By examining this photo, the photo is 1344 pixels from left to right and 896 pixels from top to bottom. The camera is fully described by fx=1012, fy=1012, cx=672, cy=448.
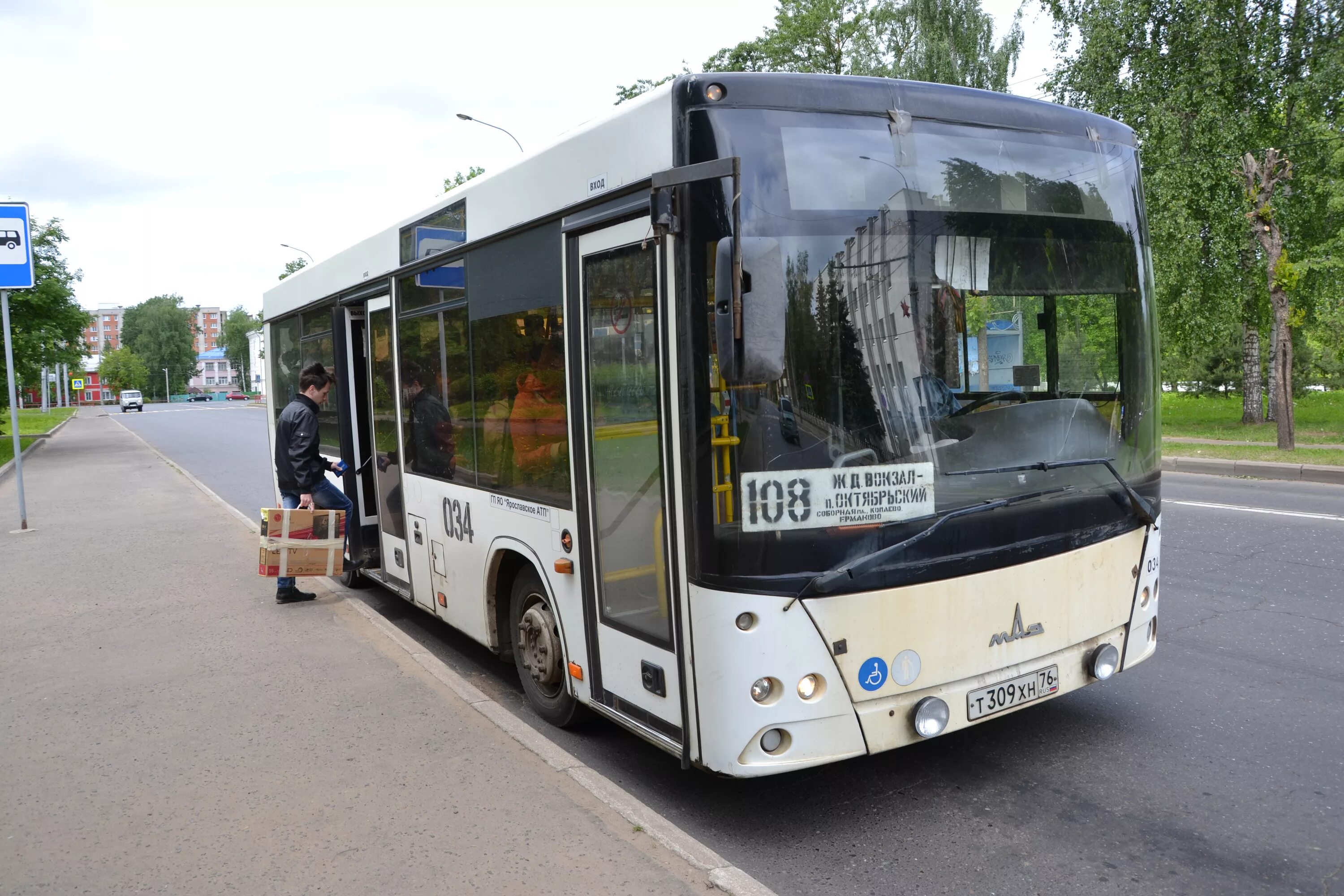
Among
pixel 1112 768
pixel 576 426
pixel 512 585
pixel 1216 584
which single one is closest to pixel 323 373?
pixel 512 585

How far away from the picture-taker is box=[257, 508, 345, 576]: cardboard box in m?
7.92

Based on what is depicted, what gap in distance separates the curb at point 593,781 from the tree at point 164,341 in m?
154

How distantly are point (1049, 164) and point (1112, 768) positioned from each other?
8.45ft

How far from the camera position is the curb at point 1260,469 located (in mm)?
13969

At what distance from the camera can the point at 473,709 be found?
523 centimetres

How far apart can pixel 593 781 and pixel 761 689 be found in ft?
3.54

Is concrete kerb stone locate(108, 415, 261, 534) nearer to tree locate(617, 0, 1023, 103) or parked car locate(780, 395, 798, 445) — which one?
parked car locate(780, 395, 798, 445)

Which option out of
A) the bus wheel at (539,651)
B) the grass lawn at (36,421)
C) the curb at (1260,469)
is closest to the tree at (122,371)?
the grass lawn at (36,421)

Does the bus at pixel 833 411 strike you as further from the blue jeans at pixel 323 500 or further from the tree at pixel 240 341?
the tree at pixel 240 341

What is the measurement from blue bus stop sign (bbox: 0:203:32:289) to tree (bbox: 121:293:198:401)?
146 m

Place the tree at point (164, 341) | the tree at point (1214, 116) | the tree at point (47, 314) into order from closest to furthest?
1. the tree at point (1214, 116)
2. the tree at point (47, 314)
3. the tree at point (164, 341)

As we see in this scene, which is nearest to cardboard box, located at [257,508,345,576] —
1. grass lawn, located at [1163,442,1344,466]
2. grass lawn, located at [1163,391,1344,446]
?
grass lawn, located at [1163,442,1344,466]

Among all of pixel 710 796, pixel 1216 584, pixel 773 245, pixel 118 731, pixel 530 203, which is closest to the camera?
pixel 773 245

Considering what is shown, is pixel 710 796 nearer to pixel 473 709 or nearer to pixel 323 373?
pixel 473 709
